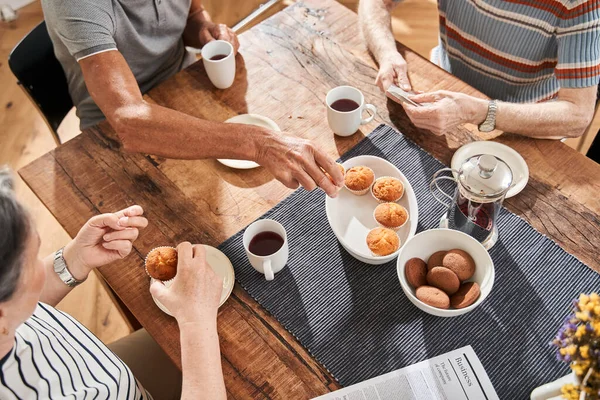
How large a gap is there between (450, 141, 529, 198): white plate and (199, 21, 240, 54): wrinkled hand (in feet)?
2.50

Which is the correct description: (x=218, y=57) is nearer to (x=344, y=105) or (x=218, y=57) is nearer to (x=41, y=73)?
(x=344, y=105)

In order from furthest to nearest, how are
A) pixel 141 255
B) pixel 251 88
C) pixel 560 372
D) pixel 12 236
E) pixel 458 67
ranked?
pixel 458 67
pixel 251 88
pixel 141 255
pixel 560 372
pixel 12 236

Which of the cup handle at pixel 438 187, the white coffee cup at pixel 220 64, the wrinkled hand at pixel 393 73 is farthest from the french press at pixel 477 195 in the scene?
the white coffee cup at pixel 220 64

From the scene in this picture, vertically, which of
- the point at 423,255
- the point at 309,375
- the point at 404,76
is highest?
the point at 404,76

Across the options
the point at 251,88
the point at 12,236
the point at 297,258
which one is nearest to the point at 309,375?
the point at 297,258

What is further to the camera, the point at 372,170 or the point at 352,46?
the point at 352,46

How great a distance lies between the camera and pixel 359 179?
4.15 ft

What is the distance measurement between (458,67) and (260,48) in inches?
27.9

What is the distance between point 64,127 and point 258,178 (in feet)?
6.31

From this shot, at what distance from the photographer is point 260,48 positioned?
5.41ft

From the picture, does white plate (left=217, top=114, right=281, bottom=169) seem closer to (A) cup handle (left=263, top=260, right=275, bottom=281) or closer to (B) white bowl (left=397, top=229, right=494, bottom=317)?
(A) cup handle (left=263, top=260, right=275, bottom=281)

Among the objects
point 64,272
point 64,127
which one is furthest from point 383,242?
point 64,127

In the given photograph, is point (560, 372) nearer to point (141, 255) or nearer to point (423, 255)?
point (423, 255)

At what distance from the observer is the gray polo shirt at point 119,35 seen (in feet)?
4.43
